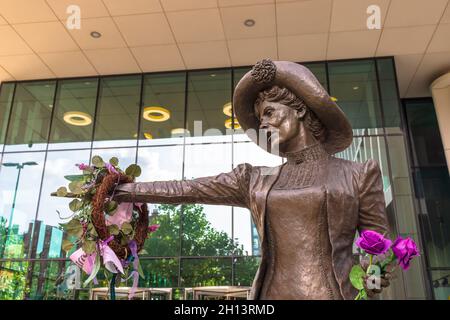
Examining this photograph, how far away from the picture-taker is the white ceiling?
755cm

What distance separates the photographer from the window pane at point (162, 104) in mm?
9570

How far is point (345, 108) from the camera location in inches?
363

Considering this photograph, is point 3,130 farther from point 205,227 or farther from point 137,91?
point 205,227

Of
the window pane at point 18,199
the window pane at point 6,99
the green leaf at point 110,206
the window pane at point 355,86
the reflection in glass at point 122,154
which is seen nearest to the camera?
the green leaf at point 110,206

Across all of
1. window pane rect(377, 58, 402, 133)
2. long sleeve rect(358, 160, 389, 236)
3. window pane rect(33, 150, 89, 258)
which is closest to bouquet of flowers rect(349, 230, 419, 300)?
long sleeve rect(358, 160, 389, 236)

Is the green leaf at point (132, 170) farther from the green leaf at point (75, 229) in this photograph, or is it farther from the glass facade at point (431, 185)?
the glass facade at point (431, 185)

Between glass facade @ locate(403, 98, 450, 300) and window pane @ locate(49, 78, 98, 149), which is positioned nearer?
glass facade @ locate(403, 98, 450, 300)

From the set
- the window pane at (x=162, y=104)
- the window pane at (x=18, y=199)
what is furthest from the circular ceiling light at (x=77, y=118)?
the window pane at (x=162, y=104)

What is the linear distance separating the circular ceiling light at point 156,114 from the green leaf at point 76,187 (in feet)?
26.1

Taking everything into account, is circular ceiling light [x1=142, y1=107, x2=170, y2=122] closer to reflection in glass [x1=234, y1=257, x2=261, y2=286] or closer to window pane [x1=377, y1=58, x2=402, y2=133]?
reflection in glass [x1=234, y1=257, x2=261, y2=286]

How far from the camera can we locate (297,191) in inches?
73.7

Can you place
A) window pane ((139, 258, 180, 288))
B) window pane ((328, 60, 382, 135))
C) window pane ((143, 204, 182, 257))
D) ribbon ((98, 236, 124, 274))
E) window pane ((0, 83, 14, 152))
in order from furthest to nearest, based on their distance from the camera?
window pane ((0, 83, 14, 152)) → window pane ((328, 60, 382, 135)) → window pane ((143, 204, 182, 257)) → window pane ((139, 258, 180, 288)) → ribbon ((98, 236, 124, 274))
